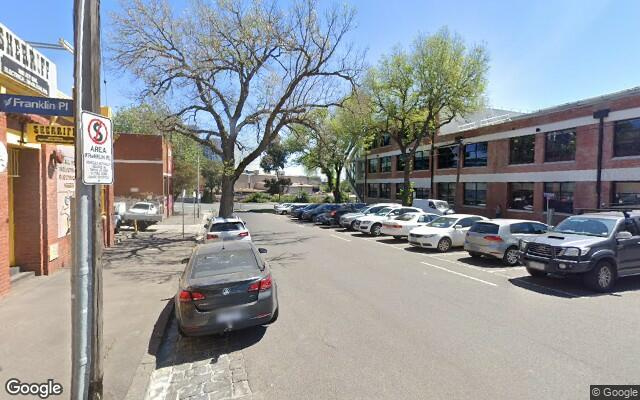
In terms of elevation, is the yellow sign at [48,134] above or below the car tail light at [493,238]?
above

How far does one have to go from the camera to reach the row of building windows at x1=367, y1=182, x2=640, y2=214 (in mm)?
19966

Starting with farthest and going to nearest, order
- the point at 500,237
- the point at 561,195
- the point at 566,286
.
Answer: the point at 561,195
the point at 500,237
the point at 566,286

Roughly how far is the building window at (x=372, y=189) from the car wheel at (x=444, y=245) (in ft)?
108

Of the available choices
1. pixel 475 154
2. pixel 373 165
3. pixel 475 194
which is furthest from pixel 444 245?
pixel 373 165

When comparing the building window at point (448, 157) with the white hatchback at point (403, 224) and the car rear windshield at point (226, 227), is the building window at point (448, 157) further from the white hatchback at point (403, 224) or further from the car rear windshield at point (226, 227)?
the car rear windshield at point (226, 227)

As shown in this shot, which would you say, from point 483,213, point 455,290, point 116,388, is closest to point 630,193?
point 483,213

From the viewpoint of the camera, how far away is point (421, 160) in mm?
38312

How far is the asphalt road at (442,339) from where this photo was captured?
4.43 meters

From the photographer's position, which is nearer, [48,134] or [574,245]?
[48,134]

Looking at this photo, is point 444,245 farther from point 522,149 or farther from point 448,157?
point 448,157

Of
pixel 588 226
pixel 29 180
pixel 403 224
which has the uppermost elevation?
pixel 29 180

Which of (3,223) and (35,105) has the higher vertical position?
(35,105)

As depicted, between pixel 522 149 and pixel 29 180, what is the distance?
27482mm

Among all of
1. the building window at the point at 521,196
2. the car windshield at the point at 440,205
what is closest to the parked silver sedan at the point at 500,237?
the car windshield at the point at 440,205
